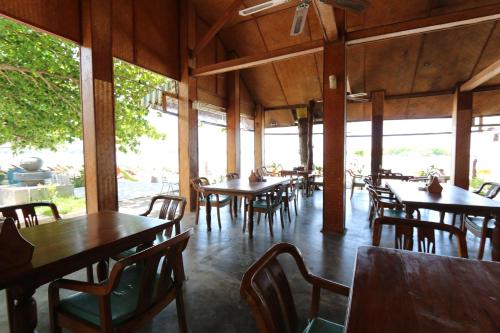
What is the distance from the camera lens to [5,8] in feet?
8.56

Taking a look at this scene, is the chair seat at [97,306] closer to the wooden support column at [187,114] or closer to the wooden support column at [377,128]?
the wooden support column at [187,114]

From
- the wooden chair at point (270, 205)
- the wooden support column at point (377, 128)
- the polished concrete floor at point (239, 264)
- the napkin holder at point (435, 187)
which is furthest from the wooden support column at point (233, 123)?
the napkin holder at point (435, 187)

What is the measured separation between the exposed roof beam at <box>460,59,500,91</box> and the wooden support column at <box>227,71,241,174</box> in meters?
5.18

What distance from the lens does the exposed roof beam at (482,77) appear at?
14.5 feet

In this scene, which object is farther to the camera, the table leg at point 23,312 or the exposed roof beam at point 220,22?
the exposed roof beam at point 220,22

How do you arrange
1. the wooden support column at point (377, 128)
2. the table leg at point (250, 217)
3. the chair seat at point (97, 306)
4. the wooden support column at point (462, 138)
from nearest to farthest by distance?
the chair seat at point (97, 306) < the table leg at point (250, 217) < the wooden support column at point (462, 138) < the wooden support column at point (377, 128)

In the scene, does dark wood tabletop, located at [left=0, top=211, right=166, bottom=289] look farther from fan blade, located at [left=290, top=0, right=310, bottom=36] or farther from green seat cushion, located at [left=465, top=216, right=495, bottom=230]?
green seat cushion, located at [left=465, top=216, right=495, bottom=230]

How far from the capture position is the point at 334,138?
3715 mm

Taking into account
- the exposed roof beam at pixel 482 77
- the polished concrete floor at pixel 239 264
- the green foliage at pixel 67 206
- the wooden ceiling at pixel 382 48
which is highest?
the wooden ceiling at pixel 382 48

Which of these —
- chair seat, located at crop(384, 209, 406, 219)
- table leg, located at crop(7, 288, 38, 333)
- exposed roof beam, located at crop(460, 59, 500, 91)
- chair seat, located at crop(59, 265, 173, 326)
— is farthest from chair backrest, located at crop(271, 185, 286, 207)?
exposed roof beam, located at crop(460, 59, 500, 91)

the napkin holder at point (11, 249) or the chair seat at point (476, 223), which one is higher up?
the napkin holder at point (11, 249)

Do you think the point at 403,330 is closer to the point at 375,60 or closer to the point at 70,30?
the point at 70,30

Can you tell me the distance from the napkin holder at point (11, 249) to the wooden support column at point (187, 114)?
394 centimetres

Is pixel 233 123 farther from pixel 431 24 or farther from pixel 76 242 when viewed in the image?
pixel 76 242
